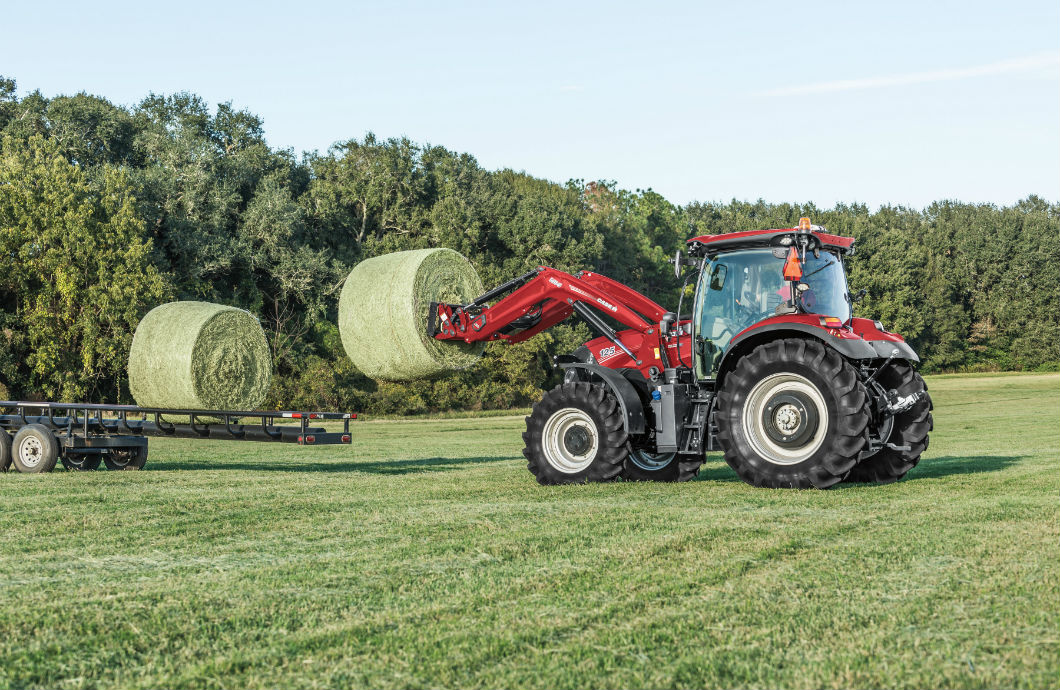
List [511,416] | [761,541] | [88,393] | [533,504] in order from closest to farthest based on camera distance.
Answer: [761,541]
[533,504]
[88,393]
[511,416]

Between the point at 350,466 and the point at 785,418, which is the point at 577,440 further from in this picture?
the point at 350,466

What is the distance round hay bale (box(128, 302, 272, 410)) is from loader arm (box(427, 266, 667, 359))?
146 inches

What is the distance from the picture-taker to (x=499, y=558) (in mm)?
6281

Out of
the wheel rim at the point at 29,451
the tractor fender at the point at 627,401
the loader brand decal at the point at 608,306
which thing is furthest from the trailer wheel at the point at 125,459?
the tractor fender at the point at 627,401

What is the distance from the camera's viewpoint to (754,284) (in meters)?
11.0

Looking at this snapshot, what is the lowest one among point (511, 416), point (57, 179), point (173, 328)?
point (511, 416)

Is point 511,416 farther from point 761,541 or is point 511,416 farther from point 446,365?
point 761,541

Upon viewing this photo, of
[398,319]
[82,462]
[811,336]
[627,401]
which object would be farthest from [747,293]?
[82,462]

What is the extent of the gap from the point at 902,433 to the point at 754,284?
7.09ft

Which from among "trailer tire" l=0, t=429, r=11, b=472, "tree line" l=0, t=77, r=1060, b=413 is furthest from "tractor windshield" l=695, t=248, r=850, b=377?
"tree line" l=0, t=77, r=1060, b=413

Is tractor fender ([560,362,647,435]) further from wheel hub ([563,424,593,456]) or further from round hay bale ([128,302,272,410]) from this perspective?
round hay bale ([128,302,272,410])

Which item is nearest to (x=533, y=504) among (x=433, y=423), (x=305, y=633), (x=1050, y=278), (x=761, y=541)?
(x=761, y=541)

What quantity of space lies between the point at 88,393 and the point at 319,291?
1074cm

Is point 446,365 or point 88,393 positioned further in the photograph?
point 88,393
